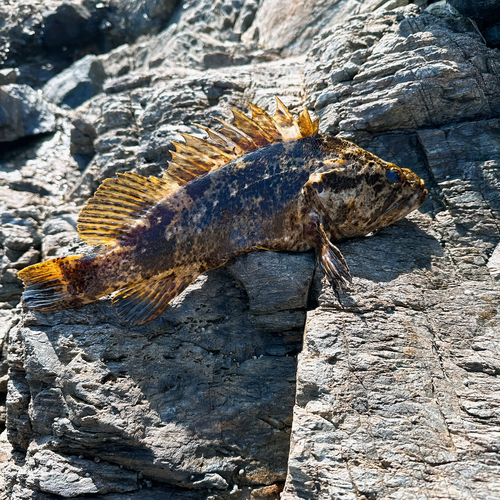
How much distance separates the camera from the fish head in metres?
4.61

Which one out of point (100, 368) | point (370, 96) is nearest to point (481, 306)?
point (370, 96)

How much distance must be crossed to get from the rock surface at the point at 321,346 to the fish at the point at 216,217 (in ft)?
0.67

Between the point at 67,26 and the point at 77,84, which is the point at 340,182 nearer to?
the point at 77,84

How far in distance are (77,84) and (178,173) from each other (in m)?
7.67

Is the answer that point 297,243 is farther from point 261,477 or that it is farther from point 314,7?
point 314,7

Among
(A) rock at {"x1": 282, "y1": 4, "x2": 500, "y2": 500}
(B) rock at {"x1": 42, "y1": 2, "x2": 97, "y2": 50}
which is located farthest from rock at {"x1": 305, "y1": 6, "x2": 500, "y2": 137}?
(B) rock at {"x1": 42, "y1": 2, "x2": 97, "y2": 50}

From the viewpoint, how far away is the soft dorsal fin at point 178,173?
15.6ft

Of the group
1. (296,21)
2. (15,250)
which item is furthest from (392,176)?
(296,21)

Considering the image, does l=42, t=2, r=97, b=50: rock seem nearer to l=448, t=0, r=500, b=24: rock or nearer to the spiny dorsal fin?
the spiny dorsal fin

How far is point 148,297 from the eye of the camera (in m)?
4.60

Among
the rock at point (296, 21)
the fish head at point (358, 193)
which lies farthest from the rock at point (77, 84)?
the fish head at point (358, 193)

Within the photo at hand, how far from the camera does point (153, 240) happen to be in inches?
182

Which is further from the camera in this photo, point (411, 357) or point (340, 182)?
point (340, 182)

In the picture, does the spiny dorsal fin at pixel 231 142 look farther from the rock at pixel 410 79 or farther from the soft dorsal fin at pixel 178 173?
the rock at pixel 410 79
